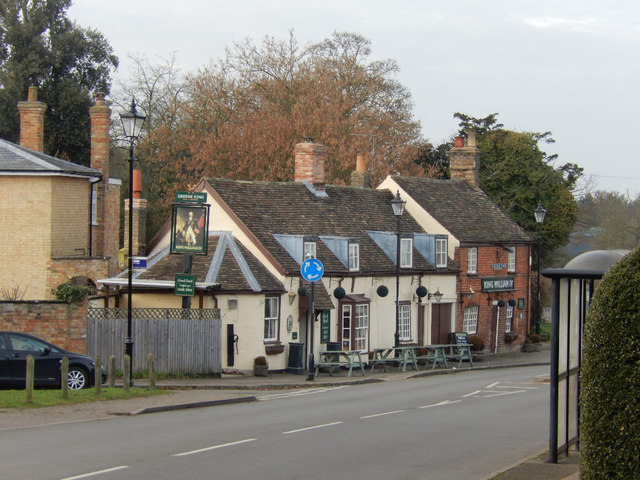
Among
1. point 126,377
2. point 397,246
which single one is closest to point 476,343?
point 397,246

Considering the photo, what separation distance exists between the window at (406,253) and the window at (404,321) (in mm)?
1703

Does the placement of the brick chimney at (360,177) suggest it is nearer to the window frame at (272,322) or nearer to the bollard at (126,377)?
the window frame at (272,322)

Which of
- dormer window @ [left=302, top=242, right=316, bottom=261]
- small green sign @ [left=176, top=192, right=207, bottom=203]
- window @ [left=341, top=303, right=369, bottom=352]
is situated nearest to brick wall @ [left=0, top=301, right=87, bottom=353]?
small green sign @ [left=176, top=192, right=207, bottom=203]

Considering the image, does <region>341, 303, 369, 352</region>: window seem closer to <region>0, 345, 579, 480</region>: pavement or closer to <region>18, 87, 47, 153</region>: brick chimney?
<region>0, 345, 579, 480</region>: pavement

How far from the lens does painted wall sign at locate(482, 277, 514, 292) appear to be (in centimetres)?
4428

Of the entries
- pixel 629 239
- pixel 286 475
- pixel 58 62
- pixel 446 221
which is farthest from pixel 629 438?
pixel 629 239

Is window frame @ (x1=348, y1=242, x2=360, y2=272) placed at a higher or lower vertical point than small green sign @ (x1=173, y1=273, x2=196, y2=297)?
higher

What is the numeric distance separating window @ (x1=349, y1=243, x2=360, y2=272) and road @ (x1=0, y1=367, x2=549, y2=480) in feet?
47.1

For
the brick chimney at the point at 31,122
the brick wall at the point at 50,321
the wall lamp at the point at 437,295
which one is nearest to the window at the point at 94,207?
the brick chimney at the point at 31,122

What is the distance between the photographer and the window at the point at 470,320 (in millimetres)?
43625

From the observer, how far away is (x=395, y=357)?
123ft

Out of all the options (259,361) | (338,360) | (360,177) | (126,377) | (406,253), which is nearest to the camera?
(126,377)

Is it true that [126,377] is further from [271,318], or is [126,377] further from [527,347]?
[527,347]

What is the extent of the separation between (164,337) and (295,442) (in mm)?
15132
